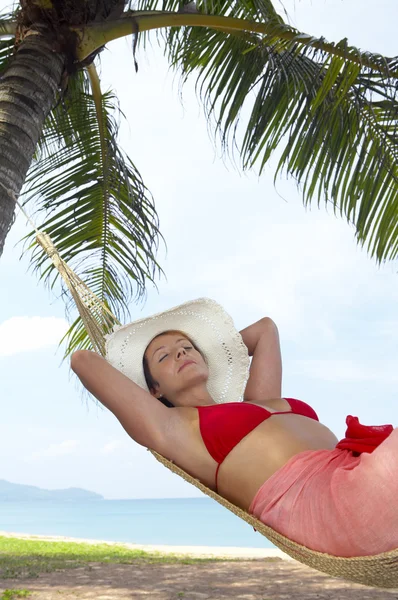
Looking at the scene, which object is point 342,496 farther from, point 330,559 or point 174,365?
point 174,365

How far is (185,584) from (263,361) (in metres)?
4.68

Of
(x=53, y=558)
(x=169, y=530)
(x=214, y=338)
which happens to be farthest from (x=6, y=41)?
(x=169, y=530)

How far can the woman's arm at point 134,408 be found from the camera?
6.84 ft

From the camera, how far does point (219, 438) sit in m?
2.03

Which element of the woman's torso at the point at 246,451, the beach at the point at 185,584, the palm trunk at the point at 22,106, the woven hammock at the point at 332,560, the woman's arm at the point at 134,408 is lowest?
the beach at the point at 185,584

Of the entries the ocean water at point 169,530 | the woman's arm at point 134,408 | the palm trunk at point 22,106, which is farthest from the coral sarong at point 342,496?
the ocean water at point 169,530

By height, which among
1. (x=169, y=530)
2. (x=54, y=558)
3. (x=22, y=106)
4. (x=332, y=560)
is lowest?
(x=169, y=530)

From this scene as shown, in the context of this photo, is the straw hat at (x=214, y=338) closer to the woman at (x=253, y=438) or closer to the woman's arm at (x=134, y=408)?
the woman at (x=253, y=438)

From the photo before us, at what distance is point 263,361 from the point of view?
2637 millimetres

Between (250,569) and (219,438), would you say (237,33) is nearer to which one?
(219,438)

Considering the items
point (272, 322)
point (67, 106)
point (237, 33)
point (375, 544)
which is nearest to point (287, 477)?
point (375, 544)

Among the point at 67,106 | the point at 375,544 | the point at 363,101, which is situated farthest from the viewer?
the point at 67,106

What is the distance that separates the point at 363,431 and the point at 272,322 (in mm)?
841

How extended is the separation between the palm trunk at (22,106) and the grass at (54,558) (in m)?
3.81
